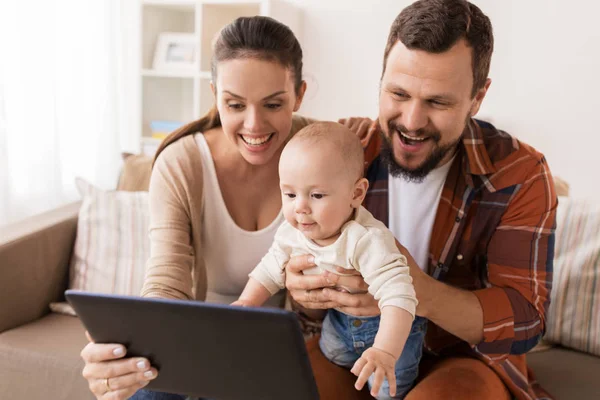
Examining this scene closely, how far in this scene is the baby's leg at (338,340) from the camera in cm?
140

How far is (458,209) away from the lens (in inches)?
59.4

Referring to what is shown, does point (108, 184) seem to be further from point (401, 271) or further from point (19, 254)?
point (401, 271)

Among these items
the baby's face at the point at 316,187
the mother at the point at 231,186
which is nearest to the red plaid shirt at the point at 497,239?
the mother at the point at 231,186

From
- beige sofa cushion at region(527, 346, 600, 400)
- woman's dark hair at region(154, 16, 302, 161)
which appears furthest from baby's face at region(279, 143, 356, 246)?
beige sofa cushion at region(527, 346, 600, 400)

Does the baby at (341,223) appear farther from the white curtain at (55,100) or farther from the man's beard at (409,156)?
the white curtain at (55,100)

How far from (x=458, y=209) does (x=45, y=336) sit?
1.31 meters

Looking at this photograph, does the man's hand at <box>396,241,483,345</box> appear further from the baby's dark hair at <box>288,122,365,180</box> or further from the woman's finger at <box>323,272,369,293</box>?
the baby's dark hair at <box>288,122,365,180</box>

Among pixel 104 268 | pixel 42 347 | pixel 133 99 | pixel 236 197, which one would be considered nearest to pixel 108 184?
pixel 133 99

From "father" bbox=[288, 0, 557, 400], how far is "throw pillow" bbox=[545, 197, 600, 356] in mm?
282

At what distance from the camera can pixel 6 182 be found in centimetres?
257

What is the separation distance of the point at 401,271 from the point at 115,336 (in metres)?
0.55

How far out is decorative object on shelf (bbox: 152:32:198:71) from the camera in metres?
3.17

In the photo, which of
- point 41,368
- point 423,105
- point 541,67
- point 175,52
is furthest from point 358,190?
point 175,52

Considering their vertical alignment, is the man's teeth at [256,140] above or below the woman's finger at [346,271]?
above
